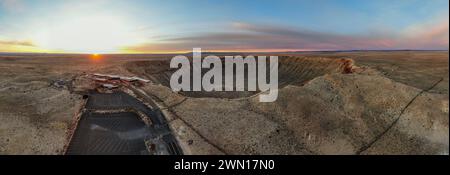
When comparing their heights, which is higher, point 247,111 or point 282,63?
point 282,63

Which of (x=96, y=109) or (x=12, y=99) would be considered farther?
(x=12, y=99)

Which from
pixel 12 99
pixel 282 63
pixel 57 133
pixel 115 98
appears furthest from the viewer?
pixel 282 63

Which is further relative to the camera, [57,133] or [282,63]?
[282,63]
